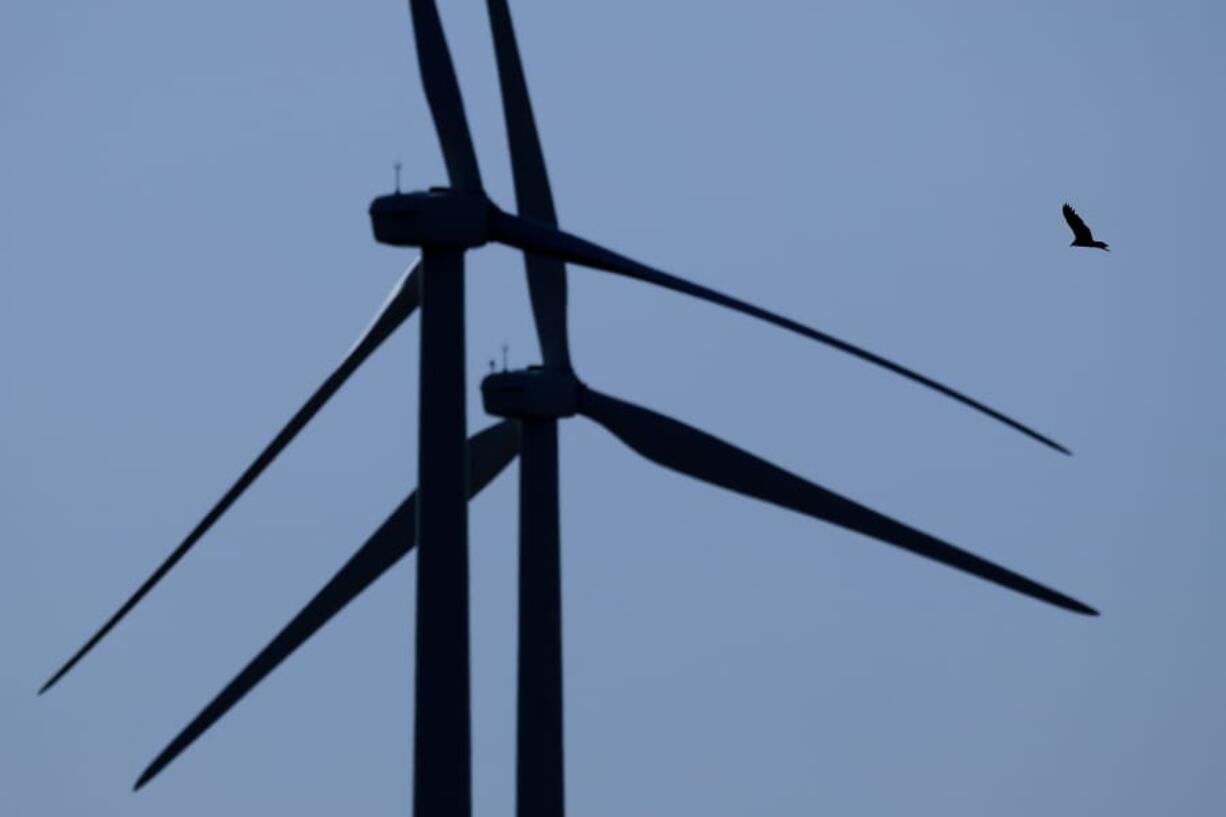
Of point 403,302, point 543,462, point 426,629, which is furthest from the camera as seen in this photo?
point 543,462

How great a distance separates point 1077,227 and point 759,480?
47.0 ft

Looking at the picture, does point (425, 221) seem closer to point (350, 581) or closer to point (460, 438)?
point (460, 438)

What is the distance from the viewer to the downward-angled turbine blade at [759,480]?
74500mm

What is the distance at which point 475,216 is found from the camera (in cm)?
7338

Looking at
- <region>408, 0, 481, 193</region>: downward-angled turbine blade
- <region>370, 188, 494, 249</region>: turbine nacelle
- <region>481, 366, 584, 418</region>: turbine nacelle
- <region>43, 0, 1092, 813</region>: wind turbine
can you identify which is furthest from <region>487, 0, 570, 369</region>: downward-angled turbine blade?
<region>370, 188, 494, 249</region>: turbine nacelle

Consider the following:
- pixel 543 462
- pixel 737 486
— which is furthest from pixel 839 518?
pixel 543 462

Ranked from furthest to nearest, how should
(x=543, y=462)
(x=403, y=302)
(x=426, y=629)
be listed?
(x=543, y=462) < (x=403, y=302) < (x=426, y=629)

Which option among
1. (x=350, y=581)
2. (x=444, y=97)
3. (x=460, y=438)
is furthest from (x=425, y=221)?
(x=350, y=581)

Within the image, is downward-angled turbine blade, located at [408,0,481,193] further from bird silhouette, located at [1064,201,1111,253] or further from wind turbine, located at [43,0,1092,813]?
bird silhouette, located at [1064,201,1111,253]

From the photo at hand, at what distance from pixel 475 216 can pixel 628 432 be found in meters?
9.39

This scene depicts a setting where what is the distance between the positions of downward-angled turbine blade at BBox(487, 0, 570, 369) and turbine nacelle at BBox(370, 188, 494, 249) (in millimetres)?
7778

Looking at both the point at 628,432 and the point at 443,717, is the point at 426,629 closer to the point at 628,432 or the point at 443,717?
the point at 443,717

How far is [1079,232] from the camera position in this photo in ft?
216

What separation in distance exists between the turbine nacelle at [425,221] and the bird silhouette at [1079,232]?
12.2 meters
